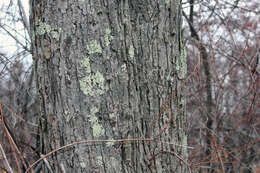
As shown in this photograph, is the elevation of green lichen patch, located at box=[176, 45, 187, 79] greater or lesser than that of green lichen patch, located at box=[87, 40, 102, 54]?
lesser

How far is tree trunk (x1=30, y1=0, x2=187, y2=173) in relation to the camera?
0.97m

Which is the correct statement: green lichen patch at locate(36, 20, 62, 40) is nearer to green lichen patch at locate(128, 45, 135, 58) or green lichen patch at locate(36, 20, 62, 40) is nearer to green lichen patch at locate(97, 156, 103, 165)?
green lichen patch at locate(128, 45, 135, 58)

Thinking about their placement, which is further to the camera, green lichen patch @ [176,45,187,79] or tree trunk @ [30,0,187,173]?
green lichen patch @ [176,45,187,79]

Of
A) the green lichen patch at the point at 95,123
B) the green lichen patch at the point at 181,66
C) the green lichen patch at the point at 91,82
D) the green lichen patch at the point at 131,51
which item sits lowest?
the green lichen patch at the point at 95,123

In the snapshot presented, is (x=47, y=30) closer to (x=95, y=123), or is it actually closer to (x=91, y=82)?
(x=91, y=82)

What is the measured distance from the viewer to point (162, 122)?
3.53 feet

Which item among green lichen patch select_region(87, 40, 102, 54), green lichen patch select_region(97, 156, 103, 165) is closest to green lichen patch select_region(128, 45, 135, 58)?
green lichen patch select_region(87, 40, 102, 54)

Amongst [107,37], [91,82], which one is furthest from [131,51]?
[91,82]

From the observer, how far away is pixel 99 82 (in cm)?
97

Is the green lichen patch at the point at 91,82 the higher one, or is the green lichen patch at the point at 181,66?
the green lichen patch at the point at 181,66

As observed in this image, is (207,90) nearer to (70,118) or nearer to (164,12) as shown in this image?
(164,12)

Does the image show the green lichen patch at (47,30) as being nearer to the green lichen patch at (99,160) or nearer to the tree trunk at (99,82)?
the tree trunk at (99,82)

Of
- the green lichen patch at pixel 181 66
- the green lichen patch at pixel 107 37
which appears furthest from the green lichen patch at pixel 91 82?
the green lichen patch at pixel 181 66

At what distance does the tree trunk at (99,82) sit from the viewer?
3.17 ft
